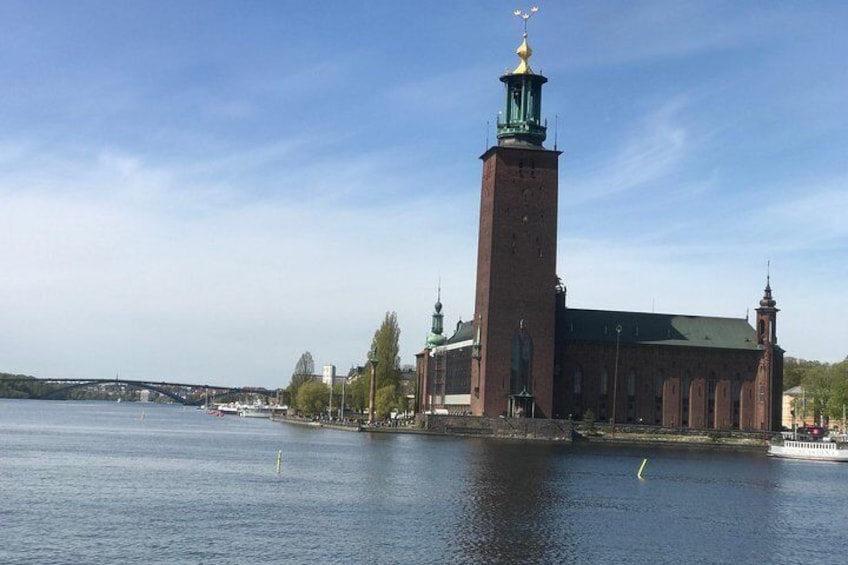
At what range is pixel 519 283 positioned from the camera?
107 m

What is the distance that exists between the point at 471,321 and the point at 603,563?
8514cm

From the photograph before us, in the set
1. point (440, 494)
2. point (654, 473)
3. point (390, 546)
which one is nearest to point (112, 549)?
point (390, 546)

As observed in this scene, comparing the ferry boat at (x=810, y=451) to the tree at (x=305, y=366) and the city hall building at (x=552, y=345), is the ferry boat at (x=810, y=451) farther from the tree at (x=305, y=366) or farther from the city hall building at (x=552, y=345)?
the tree at (x=305, y=366)

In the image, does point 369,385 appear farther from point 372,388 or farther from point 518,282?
point 518,282

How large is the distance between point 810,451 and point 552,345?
24.3 m

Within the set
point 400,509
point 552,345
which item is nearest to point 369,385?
point 552,345

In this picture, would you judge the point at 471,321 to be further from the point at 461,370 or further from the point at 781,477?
the point at 781,477

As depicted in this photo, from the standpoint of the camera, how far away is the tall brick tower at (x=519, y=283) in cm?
10575

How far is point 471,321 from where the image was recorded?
11919cm

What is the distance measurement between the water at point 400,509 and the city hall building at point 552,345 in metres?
29.7

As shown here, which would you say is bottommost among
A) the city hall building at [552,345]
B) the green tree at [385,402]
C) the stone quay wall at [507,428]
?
the stone quay wall at [507,428]

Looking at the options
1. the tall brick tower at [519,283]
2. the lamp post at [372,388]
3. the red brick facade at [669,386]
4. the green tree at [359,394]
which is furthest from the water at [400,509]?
the green tree at [359,394]

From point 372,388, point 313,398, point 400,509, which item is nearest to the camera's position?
point 400,509

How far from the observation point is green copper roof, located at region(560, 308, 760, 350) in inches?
4532
